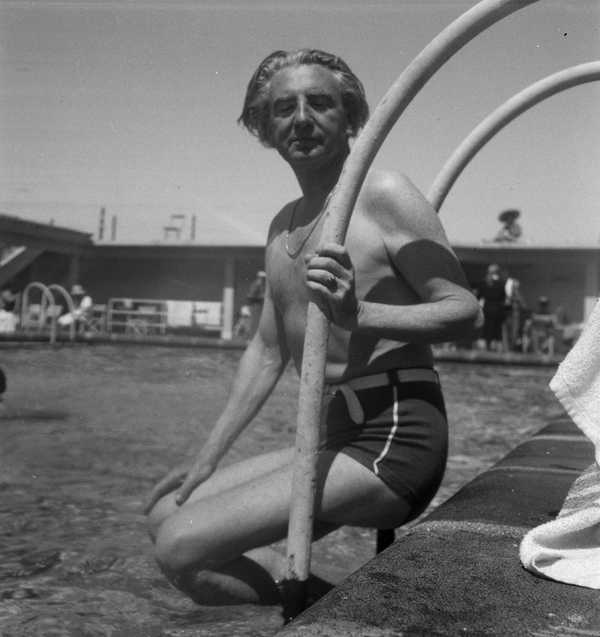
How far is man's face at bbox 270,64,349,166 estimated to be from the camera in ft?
6.23

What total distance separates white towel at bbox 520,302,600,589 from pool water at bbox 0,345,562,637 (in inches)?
30.2

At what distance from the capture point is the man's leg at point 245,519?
5.78ft

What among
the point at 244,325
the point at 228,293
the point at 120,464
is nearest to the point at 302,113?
the point at 120,464

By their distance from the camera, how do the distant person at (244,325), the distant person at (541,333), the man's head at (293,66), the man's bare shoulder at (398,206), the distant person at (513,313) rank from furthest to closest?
1. the distant person at (244,325)
2. the distant person at (541,333)
3. the distant person at (513,313)
4. the man's head at (293,66)
5. the man's bare shoulder at (398,206)

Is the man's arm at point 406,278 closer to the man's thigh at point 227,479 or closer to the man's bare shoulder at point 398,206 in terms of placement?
the man's bare shoulder at point 398,206

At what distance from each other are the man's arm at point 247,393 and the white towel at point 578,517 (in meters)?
1.00

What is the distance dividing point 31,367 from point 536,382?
7.05 metres

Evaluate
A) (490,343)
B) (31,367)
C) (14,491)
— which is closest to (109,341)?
(31,367)

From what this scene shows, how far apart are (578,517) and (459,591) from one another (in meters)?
0.22

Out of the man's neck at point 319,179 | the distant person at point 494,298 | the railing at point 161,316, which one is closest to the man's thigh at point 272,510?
the man's neck at point 319,179

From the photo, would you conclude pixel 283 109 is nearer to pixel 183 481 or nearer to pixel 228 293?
pixel 183 481

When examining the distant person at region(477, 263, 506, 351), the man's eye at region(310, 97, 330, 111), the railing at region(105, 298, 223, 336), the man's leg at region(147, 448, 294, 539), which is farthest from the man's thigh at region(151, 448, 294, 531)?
the railing at region(105, 298, 223, 336)

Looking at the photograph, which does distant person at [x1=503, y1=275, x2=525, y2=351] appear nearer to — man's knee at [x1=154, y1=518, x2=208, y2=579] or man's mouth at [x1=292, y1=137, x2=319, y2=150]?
man's mouth at [x1=292, y1=137, x2=319, y2=150]

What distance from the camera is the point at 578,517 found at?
1.28 m
